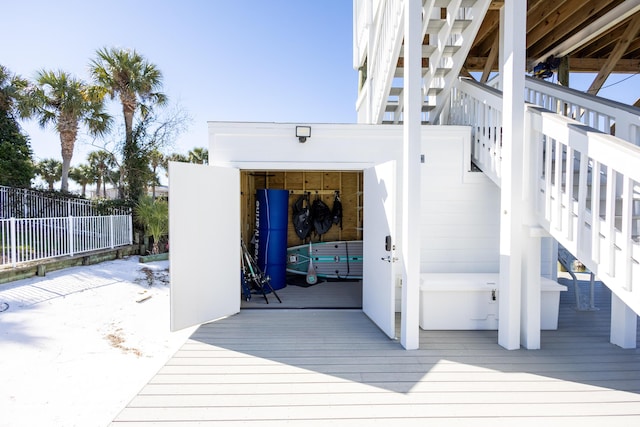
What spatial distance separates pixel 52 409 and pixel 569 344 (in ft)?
14.8

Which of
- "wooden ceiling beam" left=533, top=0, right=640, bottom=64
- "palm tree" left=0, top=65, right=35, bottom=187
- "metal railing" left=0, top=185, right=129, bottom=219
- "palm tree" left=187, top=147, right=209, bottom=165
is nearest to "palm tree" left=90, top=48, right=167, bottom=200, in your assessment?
"metal railing" left=0, top=185, right=129, bottom=219

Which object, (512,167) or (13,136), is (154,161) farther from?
(512,167)

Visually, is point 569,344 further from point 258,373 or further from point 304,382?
point 258,373

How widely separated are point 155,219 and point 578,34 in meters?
9.43

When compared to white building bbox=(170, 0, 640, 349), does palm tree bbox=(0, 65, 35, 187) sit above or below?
above

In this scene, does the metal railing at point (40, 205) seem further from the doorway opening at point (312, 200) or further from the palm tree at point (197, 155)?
the palm tree at point (197, 155)

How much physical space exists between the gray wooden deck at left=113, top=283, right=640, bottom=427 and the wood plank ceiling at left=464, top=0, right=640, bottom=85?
448 cm

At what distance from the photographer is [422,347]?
10.4 ft

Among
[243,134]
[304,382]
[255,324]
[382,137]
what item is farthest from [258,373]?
[382,137]

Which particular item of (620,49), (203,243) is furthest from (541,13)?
(203,243)

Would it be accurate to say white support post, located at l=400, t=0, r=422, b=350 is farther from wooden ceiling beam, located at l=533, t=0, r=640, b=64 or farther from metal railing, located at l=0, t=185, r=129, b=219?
metal railing, located at l=0, t=185, r=129, b=219

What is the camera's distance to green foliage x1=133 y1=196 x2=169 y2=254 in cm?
814

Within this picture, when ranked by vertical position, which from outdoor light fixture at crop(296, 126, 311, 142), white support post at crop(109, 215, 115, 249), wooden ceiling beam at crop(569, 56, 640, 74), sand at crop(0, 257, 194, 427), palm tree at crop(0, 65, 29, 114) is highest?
palm tree at crop(0, 65, 29, 114)

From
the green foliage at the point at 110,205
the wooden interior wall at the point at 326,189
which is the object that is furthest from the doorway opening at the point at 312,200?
the green foliage at the point at 110,205
